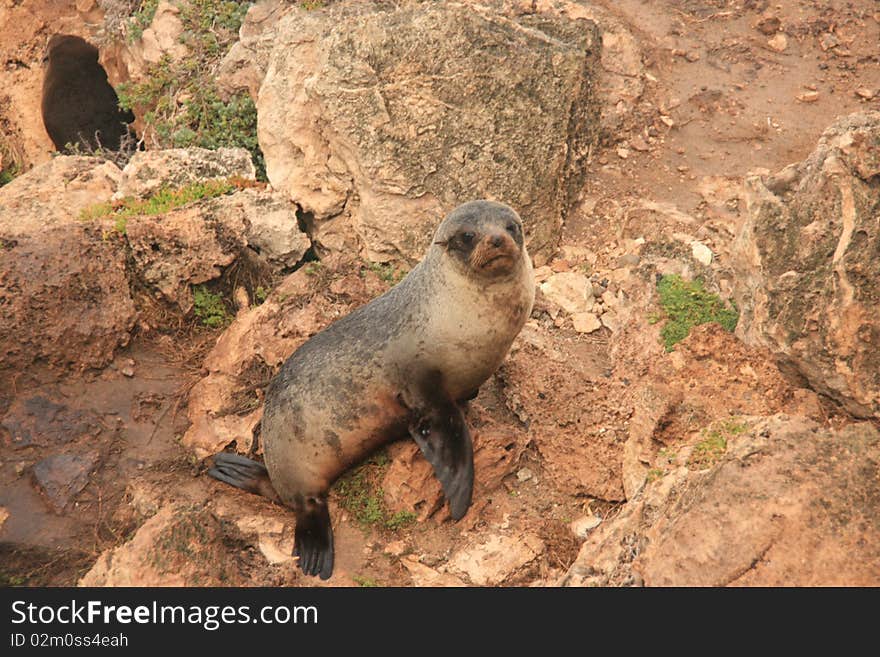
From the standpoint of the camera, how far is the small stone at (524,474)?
536 cm

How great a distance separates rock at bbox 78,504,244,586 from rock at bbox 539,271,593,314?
136 inches

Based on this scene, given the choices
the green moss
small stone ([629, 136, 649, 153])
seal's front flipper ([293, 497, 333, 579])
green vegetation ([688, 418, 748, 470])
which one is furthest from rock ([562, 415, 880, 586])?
small stone ([629, 136, 649, 153])

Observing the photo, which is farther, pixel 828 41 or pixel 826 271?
pixel 828 41

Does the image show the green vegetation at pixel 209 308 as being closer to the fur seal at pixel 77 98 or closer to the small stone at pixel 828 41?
the fur seal at pixel 77 98

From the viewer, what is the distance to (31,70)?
11.4 meters

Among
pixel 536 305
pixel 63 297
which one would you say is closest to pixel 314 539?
pixel 536 305

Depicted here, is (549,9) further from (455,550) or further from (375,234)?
(455,550)

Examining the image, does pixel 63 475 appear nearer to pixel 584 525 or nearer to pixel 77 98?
pixel 584 525

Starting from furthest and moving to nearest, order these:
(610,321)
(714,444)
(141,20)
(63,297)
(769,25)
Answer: (141,20)
(769,25)
(610,321)
(63,297)
(714,444)

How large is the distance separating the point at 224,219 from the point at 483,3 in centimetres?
381

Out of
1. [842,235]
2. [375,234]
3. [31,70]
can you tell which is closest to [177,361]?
[375,234]

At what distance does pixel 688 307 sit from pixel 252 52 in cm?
586

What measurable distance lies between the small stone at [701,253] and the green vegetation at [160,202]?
3.97m

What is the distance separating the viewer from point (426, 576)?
482 centimetres
